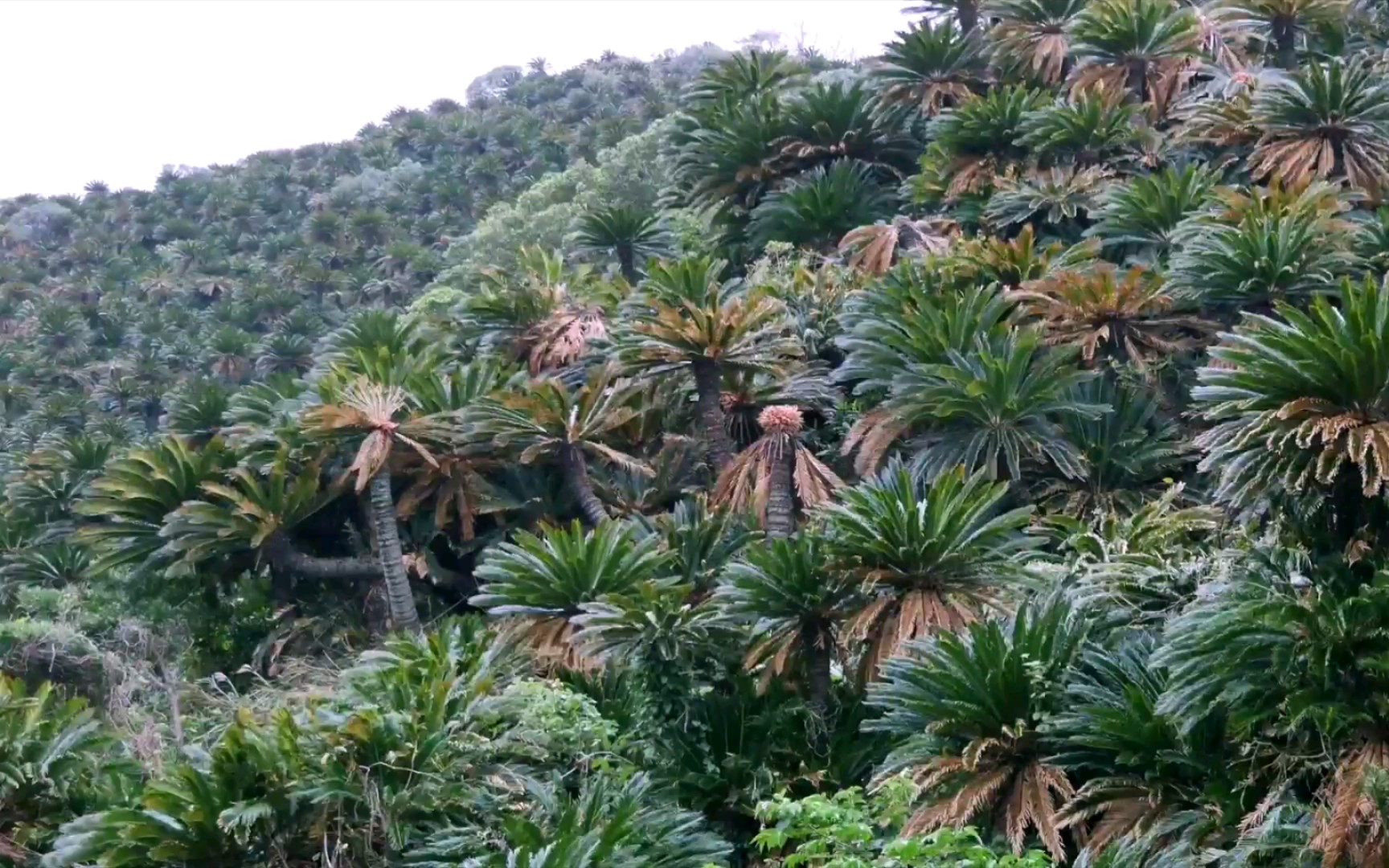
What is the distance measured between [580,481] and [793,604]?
13.5ft

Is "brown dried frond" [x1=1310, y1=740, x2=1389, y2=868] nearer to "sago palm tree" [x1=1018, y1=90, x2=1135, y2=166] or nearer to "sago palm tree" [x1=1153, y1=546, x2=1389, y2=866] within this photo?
"sago palm tree" [x1=1153, y1=546, x2=1389, y2=866]

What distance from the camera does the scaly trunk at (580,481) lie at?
12617 millimetres

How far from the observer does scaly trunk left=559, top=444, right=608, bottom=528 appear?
12.6 metres

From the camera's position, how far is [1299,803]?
627cm

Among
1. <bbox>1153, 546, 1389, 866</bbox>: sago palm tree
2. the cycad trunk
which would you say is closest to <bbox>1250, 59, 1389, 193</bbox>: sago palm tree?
<bbox>1153, 546, 1389, 866</bbox>: sago palm tree

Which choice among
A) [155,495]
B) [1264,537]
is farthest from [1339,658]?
[155,495]

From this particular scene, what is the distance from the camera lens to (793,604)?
9102 mm

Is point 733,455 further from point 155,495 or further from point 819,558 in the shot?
point 155,495

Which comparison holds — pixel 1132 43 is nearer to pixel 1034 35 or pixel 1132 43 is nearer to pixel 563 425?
pixel 1034 35

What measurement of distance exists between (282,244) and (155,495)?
93.6 ft

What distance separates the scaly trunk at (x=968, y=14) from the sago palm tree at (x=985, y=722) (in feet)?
44.1

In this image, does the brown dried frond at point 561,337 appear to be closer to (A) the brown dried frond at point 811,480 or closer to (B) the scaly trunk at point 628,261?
(B) the scaly trunk at point 628,261

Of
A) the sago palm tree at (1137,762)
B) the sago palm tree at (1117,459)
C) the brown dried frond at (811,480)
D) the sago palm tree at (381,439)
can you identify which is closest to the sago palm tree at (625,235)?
the sago palm tree at (381,439)

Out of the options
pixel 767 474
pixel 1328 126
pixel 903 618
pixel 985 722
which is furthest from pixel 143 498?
pixel 1328 126
